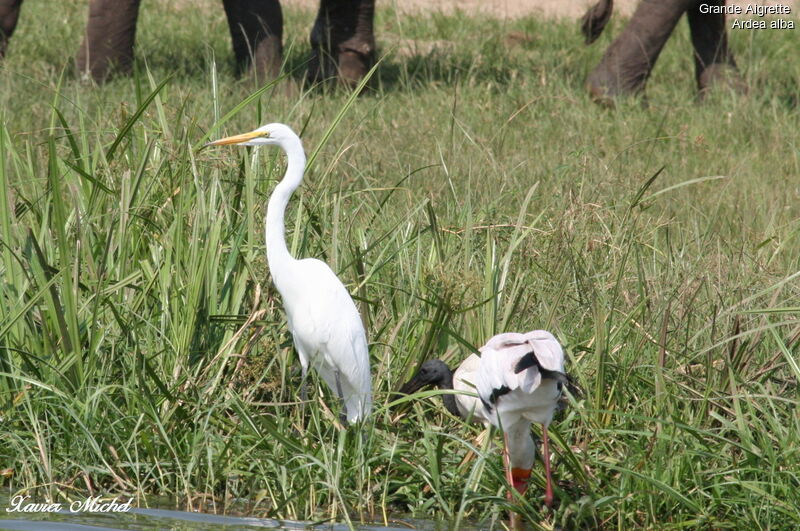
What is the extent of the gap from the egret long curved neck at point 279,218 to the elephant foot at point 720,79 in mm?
5283

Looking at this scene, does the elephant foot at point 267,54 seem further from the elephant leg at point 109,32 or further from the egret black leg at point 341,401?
the egret black leg at point 341,401

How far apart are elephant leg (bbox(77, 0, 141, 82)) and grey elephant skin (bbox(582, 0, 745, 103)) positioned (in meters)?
3.39

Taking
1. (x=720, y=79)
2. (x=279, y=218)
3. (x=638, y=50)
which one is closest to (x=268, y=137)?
(x=279, y=218)

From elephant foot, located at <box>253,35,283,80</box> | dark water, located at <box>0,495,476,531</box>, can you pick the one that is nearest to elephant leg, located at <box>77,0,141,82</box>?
elephant foot, located at <box>253,35,283,80</box>

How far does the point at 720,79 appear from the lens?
8.64m

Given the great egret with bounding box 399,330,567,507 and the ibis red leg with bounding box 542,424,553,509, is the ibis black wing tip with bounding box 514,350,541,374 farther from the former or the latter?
the ibis red leg with bounding box 542,424,553,509

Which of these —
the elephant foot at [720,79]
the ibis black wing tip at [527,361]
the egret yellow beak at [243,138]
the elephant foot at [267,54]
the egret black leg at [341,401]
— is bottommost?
the egret black leg at [341,401]

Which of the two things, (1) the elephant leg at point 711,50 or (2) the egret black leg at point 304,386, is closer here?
(2) the egret black leg at point 304,386

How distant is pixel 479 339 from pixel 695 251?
146 cm

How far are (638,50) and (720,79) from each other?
0.66 metres

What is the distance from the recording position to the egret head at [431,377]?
12.7ft

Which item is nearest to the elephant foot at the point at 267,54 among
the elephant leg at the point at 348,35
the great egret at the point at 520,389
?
the elephant leg at the point at 348,35

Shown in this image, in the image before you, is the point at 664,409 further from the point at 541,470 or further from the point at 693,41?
the point at 693,41

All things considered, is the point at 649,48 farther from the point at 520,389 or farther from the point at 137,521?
the point at 137,521
